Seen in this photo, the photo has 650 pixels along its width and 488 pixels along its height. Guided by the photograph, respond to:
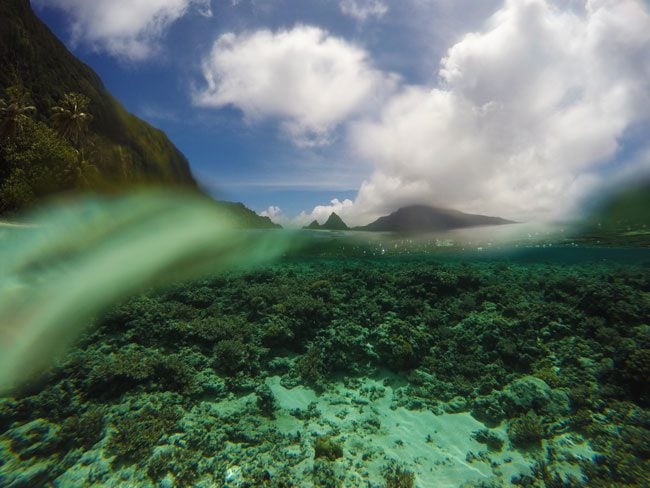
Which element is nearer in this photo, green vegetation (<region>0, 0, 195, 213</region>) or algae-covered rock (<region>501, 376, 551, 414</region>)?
algae-covered rock (<region>501, 376, 551, 414</region>)

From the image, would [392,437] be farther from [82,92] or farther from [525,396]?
[82,92]

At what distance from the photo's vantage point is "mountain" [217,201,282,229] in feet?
161

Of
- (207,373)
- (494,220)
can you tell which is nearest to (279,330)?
(207,373)

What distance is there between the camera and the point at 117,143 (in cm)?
4138

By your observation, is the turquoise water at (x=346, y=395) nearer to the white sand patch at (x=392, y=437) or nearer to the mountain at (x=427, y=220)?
the white sand patch at (x=392, y=437)

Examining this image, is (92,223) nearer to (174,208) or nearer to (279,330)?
(174,208)

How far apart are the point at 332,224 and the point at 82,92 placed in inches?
1495

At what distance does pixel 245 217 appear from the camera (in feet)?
172

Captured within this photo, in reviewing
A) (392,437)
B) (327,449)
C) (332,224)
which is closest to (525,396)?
(392,437)

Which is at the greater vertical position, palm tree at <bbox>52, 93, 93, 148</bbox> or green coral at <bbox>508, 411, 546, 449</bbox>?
palm tree at <bbox>52, 93, 93, 148</bbox>

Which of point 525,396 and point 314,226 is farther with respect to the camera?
point 314,226

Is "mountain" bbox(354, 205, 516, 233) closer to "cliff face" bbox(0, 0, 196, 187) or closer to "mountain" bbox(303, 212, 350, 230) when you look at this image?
"mountain" bbox(303, 212, 350, 230)

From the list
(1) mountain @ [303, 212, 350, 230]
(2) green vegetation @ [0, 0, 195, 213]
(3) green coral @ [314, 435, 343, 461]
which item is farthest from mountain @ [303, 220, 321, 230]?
(3) green coral @ [314, 435, 343, 461]

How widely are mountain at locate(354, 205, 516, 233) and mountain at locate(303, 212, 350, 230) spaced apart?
13.8ft
